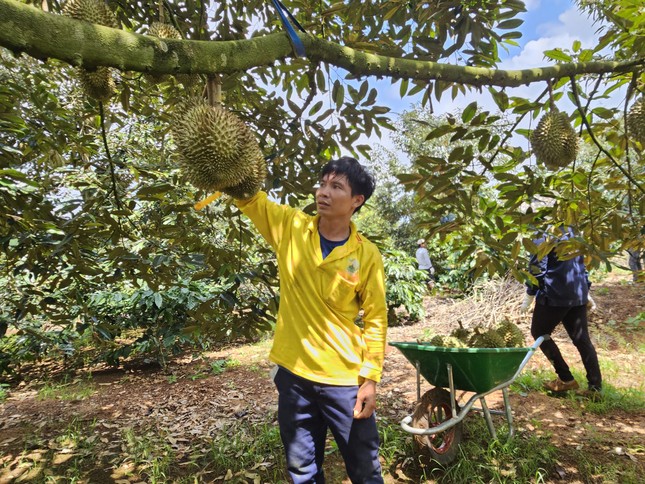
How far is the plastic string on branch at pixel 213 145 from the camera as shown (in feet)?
3.95

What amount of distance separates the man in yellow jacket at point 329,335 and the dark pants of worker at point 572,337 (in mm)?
2395

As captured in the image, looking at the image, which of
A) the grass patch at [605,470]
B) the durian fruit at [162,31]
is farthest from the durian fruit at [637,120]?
the durian fruit at [162,31]

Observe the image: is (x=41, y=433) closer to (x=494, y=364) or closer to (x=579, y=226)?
(x=494, y=364)

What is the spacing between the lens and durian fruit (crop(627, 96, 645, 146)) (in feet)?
5.92

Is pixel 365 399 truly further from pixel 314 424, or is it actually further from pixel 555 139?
pixel 555 139

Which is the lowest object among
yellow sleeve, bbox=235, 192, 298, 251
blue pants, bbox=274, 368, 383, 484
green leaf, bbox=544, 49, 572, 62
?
blue pants, bbox=274, 368, 383, 484

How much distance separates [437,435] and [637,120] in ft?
6.68

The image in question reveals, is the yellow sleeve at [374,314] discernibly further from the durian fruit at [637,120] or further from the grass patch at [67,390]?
the grass patch at [67,390]

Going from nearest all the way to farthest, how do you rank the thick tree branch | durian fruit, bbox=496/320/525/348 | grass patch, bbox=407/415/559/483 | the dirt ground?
the thick tree branch < grass patch, bbox=407/415/559/483 < the dirt ground < durian fruit, bbox=496/320/525/348

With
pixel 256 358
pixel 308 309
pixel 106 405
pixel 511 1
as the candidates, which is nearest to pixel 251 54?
pixel 308 309

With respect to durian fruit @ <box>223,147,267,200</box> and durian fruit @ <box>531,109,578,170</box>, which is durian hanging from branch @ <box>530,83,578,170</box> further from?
durian fruit @ <box>223,147,267,200</box>

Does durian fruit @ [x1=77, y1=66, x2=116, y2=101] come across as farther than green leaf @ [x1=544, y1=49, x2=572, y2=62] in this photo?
No

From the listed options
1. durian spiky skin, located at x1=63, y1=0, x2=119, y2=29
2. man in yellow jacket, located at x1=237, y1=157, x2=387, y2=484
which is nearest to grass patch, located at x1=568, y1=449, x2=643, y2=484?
man in yellow jacket, located at x1=237, y1=157, x2=387, y2=484

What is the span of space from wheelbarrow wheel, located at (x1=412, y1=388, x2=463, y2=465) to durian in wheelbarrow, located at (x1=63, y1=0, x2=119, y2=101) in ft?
7.32
